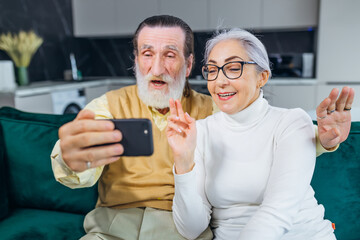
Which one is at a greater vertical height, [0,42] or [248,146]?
[0,42]

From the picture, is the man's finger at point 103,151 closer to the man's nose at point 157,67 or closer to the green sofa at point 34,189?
the man's nose at point 157,67

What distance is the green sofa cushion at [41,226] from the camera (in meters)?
1.16

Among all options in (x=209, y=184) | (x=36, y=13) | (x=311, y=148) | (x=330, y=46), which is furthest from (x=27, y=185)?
(x=330, y=46)

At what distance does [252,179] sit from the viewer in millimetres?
858

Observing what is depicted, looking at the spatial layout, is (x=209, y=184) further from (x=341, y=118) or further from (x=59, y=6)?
(x=59, y=6)

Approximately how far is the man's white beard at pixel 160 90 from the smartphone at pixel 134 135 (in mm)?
410

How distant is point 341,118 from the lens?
0.74m

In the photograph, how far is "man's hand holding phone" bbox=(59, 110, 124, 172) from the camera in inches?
23.7

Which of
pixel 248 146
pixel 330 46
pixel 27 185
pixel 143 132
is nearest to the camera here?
pixel 143 132

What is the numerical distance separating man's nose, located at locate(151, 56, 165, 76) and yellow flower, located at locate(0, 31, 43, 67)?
8.24 ft

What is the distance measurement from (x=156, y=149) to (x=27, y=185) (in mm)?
647

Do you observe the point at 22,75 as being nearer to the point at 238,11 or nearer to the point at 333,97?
the point at 238,11

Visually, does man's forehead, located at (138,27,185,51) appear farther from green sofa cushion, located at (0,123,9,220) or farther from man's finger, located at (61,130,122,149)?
green sofa cushion, located at (0,123,9,220)

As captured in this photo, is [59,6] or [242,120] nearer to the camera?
[242,120]
